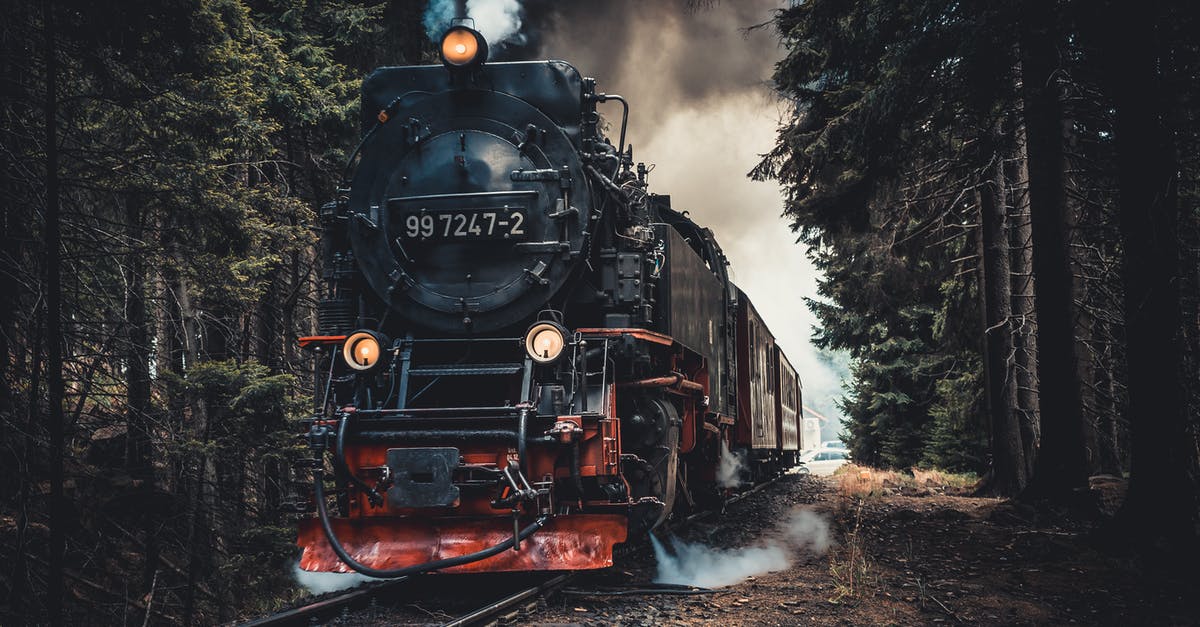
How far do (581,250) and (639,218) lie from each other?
3.20ft

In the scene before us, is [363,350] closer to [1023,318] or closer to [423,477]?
[423,477]

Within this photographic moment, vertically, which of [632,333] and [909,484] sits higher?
[632,333]

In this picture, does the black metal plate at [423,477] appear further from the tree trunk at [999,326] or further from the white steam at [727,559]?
the tree trunk at [999,326]

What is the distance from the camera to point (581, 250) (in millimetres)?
5941

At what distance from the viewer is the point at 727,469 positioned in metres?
10.0

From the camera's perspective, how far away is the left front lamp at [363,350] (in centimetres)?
574

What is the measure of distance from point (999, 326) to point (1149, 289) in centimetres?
513

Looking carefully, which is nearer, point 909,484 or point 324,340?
point 324,340

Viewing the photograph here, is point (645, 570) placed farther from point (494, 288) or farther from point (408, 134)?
point (408, 134)

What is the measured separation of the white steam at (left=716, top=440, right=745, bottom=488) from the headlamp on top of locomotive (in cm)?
507

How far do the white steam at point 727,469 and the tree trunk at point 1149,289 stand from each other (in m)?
3.84

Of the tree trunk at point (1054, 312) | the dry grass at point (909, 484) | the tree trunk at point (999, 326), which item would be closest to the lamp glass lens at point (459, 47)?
the tree trunk at point (1054, 312)

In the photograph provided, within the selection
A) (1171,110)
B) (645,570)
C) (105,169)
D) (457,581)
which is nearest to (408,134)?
(105,169)

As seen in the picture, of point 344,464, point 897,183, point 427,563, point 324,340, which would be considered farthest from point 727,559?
point 897,183
